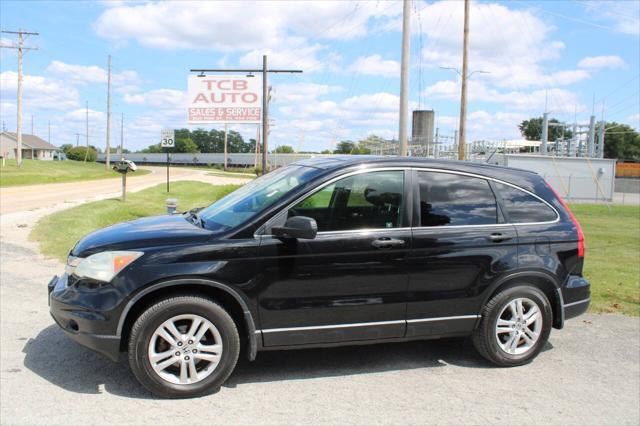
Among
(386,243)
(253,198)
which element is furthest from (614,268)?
(253,198)

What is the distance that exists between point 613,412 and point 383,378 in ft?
5.44

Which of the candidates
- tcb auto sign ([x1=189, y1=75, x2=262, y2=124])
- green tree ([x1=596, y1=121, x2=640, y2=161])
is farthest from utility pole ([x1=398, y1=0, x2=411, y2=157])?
green tree ([x1=596, y1=121, x2=640, y2=161])

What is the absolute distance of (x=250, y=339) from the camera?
4.11 m

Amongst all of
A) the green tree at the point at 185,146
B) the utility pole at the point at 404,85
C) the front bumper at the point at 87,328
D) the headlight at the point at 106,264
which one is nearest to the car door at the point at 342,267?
the headlight at the point at 106,264

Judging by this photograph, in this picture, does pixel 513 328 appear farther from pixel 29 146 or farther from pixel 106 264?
pixel 29 146

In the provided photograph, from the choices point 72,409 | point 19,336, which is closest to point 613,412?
point 72,409

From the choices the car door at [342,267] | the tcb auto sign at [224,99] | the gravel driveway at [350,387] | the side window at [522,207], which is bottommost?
the gravel driveway at [350,387]

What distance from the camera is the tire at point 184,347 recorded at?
389cm

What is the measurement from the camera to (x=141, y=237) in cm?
408

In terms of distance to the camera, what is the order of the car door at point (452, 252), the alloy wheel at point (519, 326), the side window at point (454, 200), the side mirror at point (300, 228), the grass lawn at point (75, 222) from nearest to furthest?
the side mirror at point (300, 228) < the car door at point (452, 252) < the side window at point (454, 200) < the alloy wheel at point (519, 326) < the grass lawn at point (75, 222)

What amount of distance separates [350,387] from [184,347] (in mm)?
1282

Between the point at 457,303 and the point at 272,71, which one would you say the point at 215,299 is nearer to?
the point at 457,303

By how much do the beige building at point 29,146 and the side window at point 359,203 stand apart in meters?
110

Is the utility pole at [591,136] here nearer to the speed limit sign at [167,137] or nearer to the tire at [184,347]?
the speed limit sign at [167,137]
